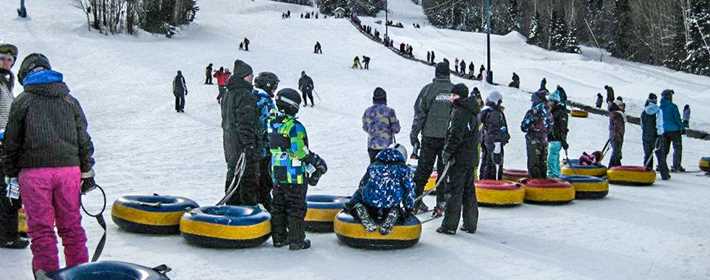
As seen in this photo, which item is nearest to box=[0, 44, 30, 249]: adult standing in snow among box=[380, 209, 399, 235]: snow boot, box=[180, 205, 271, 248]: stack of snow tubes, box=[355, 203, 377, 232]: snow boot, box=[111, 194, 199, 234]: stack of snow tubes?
box=[111, 194, 199, 234]: stack of snow tubes

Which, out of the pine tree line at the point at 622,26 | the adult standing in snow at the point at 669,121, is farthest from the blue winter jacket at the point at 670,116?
the pine tree line at the point at 622,26

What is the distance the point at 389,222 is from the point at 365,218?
0.23 meters

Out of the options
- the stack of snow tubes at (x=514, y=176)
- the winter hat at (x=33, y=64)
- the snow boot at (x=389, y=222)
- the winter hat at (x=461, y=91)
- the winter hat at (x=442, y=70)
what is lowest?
the stack of snow tubes at (x=514, y=176)

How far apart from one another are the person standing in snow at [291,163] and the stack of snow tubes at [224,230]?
271mm

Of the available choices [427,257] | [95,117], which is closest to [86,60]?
[95,117]

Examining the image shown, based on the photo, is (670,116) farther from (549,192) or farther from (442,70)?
(442,70)

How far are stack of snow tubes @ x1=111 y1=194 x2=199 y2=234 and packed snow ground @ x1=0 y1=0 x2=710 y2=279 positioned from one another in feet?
0.35

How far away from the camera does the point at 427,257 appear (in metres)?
6.56

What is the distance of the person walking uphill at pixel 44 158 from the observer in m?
4.89

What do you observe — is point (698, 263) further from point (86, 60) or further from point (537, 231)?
point (86, 60)

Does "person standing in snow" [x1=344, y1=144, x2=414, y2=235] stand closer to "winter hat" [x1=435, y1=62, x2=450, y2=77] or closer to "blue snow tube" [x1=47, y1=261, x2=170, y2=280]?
"winter hat" [x1=435, y1=62, x2=450, y2=77]

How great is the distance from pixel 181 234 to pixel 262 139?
5.19ft

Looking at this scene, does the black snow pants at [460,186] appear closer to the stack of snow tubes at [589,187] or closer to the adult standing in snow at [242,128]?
the adult standing in snow at [242,128]

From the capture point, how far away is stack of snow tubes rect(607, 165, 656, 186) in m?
12.1
